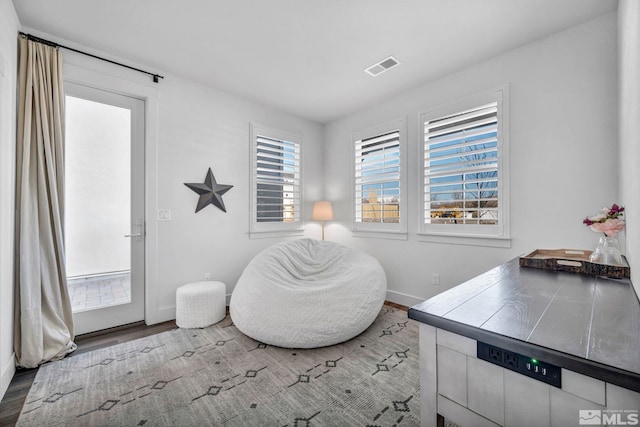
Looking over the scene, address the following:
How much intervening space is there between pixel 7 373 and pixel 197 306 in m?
1.26

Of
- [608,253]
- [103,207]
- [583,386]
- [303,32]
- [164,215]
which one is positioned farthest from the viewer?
[164,215]

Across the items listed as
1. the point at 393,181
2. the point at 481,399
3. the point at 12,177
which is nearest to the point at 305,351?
the point at 481,399

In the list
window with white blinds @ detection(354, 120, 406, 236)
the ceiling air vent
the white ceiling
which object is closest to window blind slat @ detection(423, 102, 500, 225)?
window with white blinds @ detection(354, 120, 406, 236)

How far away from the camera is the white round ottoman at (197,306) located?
2719 millimetres

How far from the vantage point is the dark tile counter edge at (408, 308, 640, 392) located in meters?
0.62

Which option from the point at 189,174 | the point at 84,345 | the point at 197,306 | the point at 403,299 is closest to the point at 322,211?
the point at 403,299

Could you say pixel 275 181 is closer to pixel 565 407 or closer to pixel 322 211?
pixel 322 211

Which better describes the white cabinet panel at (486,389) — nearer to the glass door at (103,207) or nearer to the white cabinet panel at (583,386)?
the white cabinet panel at (583,386)

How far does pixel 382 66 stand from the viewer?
283cm

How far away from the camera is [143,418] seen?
154 centimetres

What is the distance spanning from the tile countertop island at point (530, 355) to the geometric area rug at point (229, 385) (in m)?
0.82

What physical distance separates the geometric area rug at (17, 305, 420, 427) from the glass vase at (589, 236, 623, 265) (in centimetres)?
132

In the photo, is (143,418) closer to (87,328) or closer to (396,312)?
(87,328)

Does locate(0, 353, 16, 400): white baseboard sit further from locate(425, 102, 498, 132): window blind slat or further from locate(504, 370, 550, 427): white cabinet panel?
locate(425, 102, 498, 132): window blind slat
